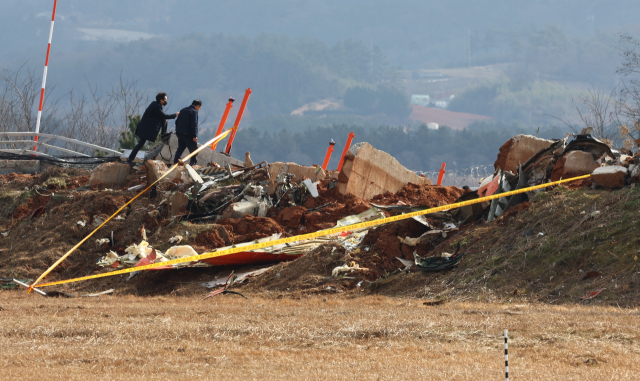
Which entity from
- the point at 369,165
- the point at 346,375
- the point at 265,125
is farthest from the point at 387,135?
the point at 346,375

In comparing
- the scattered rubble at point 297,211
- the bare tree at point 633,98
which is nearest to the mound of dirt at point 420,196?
the scattered rubble at point 297,211

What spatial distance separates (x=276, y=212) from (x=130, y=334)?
21.9 ft

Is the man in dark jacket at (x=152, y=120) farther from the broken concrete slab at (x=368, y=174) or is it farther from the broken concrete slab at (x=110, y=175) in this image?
the broken concrete slab at (x=368, y=174)

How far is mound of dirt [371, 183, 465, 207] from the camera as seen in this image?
13.0m

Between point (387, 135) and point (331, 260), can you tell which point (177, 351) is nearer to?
point (331, 260)

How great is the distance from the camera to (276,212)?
13.2 meters

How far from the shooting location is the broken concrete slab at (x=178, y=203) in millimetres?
13180

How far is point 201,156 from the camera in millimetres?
16266

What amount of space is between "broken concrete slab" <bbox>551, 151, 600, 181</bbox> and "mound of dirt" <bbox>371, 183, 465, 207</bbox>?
7.67 feet

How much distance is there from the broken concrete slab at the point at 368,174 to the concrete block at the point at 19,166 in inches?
397

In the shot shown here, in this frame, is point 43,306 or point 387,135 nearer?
point 43,306

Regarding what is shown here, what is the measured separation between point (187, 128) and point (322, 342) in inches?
374

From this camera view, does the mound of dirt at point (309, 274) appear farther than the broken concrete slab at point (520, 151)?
No

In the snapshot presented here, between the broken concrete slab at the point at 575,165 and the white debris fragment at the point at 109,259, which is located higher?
the broken concrete slab at the point at 575,165
